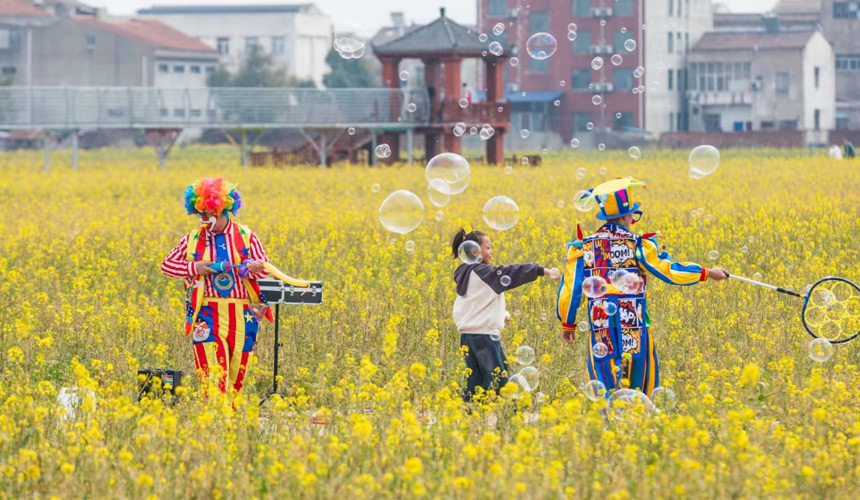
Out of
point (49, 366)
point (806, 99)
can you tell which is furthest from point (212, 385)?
point (806, 99)

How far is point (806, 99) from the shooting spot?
6756 centimetres

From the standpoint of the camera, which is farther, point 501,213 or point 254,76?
point 254,76

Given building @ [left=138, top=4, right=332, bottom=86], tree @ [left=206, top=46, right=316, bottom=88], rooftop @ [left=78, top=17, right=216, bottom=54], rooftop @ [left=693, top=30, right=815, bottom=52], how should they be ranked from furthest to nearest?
1. building @ [left=138, top=4, right=332, bottom=86]
2. tree @ [left=206, top=46, right=316, bottom=88]
3. rooftop @ [left=78, top=17, right=216, bottom=54]
4. rooftop @ [left=693, top=30, right=815, bottom=52]

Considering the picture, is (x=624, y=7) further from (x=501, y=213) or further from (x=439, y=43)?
(x=501, y=213)

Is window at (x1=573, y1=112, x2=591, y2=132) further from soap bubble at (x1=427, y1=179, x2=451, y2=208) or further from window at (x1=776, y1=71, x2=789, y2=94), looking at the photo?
soap bubble at (x1=427, y1=179, x2=451, y2=208)

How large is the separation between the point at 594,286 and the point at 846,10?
71243mm

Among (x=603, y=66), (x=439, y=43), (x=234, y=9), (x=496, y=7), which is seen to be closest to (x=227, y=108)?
(x=439, y=43)

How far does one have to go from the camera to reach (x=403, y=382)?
709cm

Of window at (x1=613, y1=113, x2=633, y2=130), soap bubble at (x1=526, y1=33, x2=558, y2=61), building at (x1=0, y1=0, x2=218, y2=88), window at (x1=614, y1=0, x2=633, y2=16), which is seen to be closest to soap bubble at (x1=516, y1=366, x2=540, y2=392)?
soap bubble at (x1=526, y1=33, x2=558, y2=61)

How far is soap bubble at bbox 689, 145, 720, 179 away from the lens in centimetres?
1198

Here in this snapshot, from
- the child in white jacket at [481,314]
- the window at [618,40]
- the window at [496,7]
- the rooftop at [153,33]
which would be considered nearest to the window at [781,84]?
the window at [618,40]

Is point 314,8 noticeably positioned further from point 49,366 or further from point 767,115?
point 49,366

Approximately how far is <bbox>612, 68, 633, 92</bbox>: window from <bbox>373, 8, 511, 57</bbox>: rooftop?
24239 mm

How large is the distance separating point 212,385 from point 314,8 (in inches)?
3618
